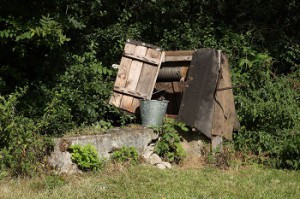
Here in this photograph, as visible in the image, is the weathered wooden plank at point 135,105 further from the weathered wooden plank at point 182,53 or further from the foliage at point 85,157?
the foliage at point 85,157

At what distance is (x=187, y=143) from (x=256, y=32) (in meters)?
3.67

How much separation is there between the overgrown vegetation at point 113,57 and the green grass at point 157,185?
465 millimetres

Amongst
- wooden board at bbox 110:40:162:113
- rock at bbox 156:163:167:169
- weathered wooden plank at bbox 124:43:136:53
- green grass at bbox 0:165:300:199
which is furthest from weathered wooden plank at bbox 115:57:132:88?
green grass at bbox 0:165:300:199

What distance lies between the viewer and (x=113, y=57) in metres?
9.22

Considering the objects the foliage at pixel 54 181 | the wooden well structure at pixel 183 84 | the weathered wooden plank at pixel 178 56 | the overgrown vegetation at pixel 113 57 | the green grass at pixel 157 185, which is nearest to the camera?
the green grass at pixel 157 185

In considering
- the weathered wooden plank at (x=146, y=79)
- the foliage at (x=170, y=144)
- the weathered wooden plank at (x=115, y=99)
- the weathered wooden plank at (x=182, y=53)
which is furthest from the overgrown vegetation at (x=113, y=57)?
the weathered wooden plank at (x=182, y=53)

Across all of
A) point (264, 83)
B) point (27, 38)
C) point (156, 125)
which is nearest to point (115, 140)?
point (156, 125)

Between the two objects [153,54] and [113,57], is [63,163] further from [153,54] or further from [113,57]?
[113,57]

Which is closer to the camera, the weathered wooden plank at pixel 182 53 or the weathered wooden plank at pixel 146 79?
the weathered wooden plank at pixel 182 53

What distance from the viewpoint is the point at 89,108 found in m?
7.58

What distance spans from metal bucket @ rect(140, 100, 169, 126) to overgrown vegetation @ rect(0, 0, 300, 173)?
1.73 ft

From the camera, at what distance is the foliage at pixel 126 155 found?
271 inches

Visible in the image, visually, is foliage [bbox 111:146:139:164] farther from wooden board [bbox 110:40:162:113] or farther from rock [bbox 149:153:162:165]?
wooden board [bbox 110:40:162:113]

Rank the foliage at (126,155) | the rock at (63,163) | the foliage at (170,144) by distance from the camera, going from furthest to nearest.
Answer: the foliage at (170,144), the foliage at (126,155), the rock at (63,163)
